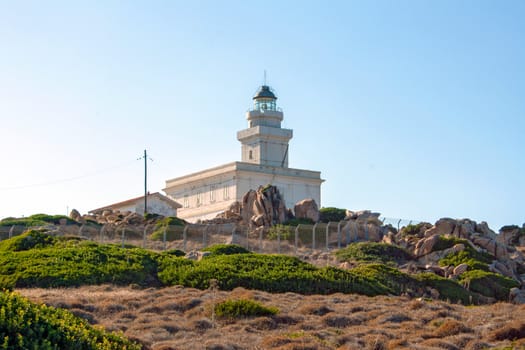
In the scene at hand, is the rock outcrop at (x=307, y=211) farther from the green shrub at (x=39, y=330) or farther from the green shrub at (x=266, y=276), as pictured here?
the green shrub at (x=39, y=330)

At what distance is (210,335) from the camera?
858 inches

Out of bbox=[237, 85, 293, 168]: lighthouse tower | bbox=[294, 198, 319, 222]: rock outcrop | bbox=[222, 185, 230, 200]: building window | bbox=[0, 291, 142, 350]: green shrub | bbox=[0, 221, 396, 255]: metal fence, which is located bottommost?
bbox=[0, 291, 142, 350]: green shrub

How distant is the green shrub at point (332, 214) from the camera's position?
2225 inches

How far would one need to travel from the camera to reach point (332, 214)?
57.4 m

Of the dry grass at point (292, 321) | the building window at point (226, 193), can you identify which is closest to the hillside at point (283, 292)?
the dry grass at point (292, 321)

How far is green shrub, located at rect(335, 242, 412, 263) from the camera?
4121cm

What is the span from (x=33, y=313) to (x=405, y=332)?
33.1 ft

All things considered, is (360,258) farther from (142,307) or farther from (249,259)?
(142,307)

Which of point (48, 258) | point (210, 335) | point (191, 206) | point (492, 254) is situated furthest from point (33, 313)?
point (191, 206)

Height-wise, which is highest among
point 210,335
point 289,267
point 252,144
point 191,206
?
point 252,144

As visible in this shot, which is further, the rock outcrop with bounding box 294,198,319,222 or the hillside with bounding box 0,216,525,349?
the rock outcrop with bounding box 294,198,319,222

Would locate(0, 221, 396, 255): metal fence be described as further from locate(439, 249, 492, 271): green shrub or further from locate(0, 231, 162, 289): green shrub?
locate(0, 231, 162, 289): green shrub

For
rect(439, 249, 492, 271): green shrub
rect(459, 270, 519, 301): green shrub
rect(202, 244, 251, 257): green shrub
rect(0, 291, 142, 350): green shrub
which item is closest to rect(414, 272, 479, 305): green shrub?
rect(459, 270, 519, 301): green shrub

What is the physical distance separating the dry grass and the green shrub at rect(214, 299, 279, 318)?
0.27m
